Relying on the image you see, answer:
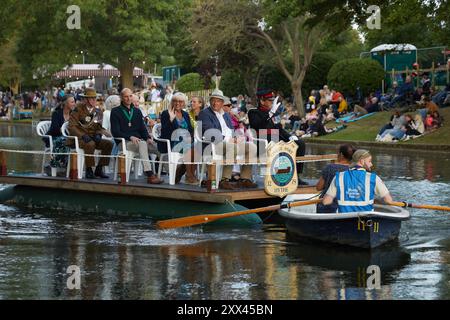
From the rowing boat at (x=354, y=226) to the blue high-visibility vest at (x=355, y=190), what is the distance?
0.19 meters

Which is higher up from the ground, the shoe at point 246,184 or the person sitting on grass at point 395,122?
the person sitting on grass at point 395,122

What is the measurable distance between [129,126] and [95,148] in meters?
1.06

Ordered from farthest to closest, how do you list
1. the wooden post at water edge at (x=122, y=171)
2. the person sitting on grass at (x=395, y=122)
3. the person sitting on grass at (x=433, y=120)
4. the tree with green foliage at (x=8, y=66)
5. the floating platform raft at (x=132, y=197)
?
the tree with green foliage at (x=8, y=66) < the person sitting on grass at (x=395, y=122) < the person sitting on grass at (x=433, y=120) < the wooden post at water edge at (x=122, y=171) < the floating platform raft at (x=132, y=197)

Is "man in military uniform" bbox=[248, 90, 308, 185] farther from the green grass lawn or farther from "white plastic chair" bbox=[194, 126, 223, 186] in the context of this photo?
the green grass lawn

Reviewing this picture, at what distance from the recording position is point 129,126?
17438 mm

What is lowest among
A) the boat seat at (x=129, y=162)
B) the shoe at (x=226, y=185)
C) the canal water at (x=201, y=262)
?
the canal water at (x=201, y=262)

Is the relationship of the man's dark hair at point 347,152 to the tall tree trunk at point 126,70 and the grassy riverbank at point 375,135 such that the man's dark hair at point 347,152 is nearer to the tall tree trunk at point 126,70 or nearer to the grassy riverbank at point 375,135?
the grassy riverbank at point 375,135

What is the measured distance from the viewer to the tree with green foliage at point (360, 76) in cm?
4512

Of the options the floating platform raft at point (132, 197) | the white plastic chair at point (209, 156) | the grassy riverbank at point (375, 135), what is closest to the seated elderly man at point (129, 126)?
the floating platform raft at point (132, 197)

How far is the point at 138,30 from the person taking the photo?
57094mm

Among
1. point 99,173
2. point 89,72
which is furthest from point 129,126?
point 89,72

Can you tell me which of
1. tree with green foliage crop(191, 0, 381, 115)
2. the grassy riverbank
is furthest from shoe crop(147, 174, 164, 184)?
tree with green foliage crop(191, 0, 381, 115)

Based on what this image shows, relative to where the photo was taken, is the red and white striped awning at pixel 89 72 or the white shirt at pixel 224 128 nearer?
the white shirt at pixel 224 128

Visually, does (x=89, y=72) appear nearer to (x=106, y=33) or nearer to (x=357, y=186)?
(x=106, y=33)
